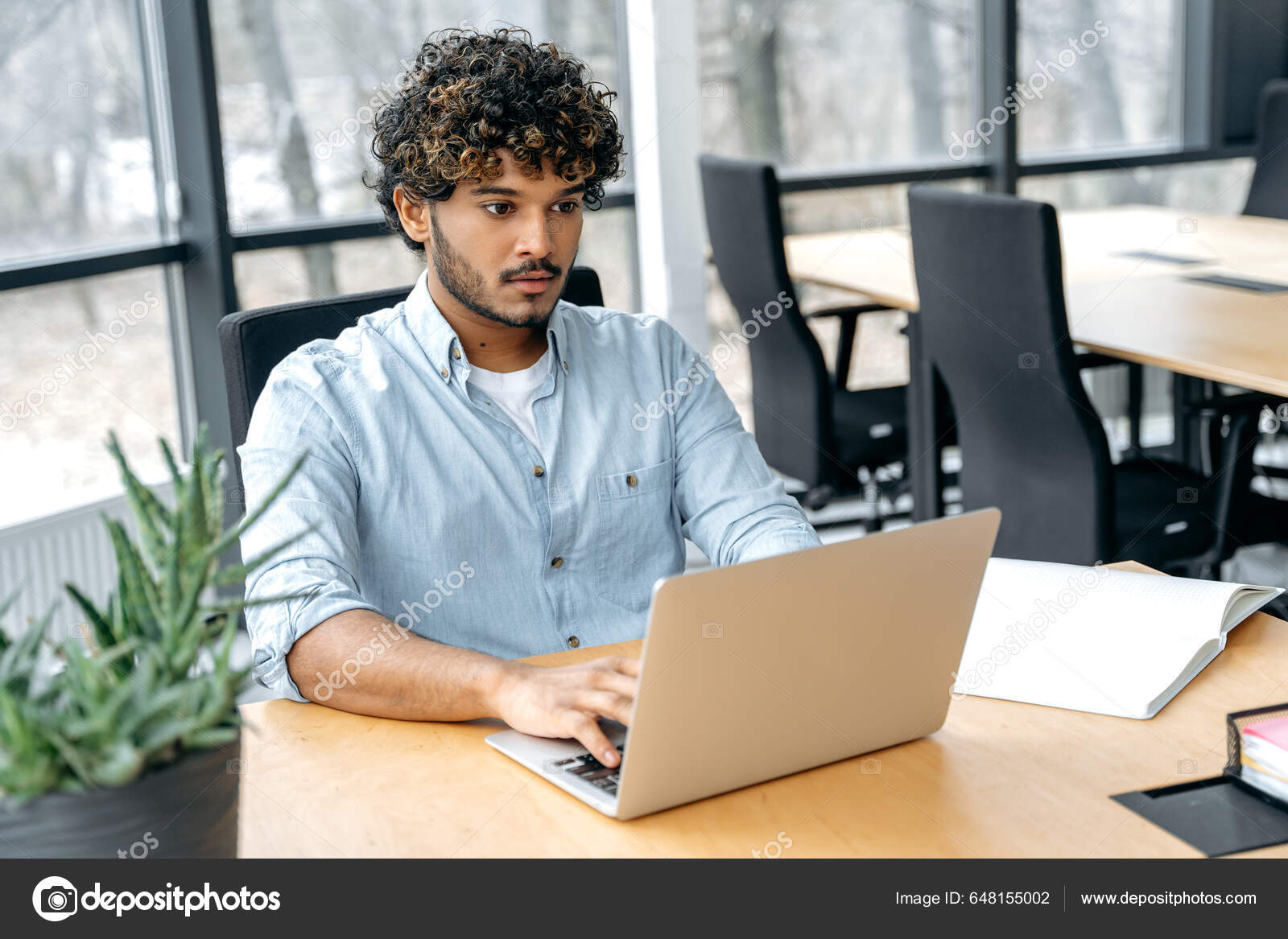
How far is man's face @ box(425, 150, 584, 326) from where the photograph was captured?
1.49 meters

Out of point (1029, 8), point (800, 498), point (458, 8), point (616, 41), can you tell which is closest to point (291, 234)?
point (458, 8)

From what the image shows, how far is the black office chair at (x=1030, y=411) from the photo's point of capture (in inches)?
88.1

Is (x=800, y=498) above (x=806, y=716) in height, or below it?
below

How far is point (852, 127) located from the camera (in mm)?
4062

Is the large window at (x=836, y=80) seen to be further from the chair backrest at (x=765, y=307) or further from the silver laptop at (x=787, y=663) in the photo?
the silver laptop at (x=787, y=663)

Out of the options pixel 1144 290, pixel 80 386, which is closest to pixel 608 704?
pixel 1144 290

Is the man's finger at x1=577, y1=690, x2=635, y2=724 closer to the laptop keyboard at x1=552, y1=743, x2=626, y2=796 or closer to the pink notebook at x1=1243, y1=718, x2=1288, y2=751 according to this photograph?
the laptop keyboard at x1=552, y1=743, x2=626, y2=796

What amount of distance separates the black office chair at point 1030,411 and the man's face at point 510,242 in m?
0.97

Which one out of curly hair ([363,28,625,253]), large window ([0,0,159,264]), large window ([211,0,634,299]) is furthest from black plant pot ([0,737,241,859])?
large window ([211,0,634,299])

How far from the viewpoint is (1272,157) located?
3.85 meters

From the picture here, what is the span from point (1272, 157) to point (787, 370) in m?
1.77

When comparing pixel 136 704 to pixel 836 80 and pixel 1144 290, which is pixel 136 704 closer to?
pixel 1144 290
